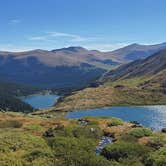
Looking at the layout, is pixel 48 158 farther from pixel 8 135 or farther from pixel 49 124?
pixel 49 124

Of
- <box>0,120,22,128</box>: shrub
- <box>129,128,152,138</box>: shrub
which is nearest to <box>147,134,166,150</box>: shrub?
<box>129,128,152,138</box>: shrub

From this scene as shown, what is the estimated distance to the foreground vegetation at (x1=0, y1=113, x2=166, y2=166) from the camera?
146 feet

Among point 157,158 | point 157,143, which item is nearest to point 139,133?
point 157,143

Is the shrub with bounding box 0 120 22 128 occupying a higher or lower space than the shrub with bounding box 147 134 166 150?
lower

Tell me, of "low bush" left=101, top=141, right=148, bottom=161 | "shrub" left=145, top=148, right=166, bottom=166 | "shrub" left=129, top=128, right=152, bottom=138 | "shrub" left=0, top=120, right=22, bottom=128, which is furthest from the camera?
"shrub" left=0, top=120, right=22, bottom=128

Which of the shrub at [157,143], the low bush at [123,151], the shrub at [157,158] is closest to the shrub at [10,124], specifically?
the low bush at [123,151]

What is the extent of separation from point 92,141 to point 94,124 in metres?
16.3

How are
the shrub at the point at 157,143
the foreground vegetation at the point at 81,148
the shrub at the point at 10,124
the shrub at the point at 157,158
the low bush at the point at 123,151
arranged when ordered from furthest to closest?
the shrub at the point at 10,124, the shrub at the point at 157,143, the low bush at the point at 123,151, the foreground vegetation at the point at 81,148, the shrub at the point at 157,158

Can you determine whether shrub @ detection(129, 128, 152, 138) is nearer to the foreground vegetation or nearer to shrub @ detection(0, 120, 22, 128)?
the foreground vegetation

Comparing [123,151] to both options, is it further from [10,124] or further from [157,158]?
[10,124]

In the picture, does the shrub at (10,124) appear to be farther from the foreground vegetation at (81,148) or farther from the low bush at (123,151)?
the low bush at (123,151)

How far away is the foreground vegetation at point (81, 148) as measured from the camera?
146ft

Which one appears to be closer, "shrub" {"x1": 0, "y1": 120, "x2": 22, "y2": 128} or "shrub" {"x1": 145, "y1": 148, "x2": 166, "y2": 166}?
"shrub" {"x1": 145, "y1": 148, "x2": 166, "y2": 166}

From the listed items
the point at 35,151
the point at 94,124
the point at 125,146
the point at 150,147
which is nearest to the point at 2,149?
the point at 35,151
